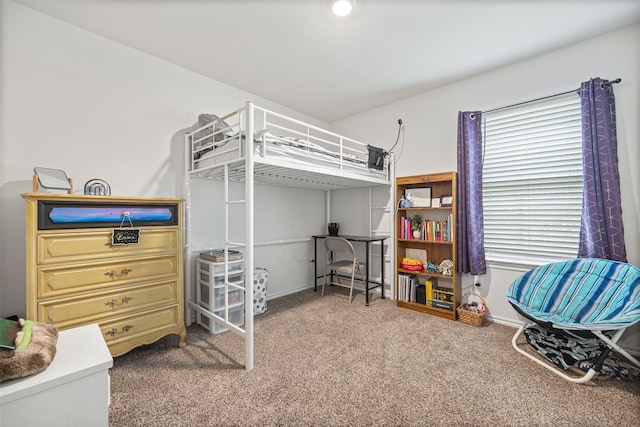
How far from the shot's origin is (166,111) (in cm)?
258

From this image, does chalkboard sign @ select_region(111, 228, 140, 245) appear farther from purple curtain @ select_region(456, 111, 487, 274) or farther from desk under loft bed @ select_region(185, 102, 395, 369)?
purple curtain @ select_region(456, 111, 487, 274)

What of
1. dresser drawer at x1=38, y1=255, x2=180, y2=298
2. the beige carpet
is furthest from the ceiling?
the beige carpet

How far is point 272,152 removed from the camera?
215cm

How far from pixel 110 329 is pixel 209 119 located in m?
1.89

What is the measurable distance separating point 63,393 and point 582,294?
309 cm

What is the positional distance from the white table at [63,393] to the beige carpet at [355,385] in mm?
698

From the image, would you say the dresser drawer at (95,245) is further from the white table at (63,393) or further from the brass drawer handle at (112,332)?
the white table at (63,393)

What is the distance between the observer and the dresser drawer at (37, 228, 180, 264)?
1.62 m

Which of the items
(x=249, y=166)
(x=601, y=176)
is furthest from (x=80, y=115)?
(x=601, y=176)

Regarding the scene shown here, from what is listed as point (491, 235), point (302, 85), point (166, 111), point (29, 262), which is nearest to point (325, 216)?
point (302, 85)

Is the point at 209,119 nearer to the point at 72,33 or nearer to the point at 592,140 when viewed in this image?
the point at 72,33

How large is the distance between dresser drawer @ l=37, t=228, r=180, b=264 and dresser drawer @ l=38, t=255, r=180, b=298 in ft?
0.18

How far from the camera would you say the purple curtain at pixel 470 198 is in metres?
2.74

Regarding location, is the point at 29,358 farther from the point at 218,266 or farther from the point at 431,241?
the point at 431,241
